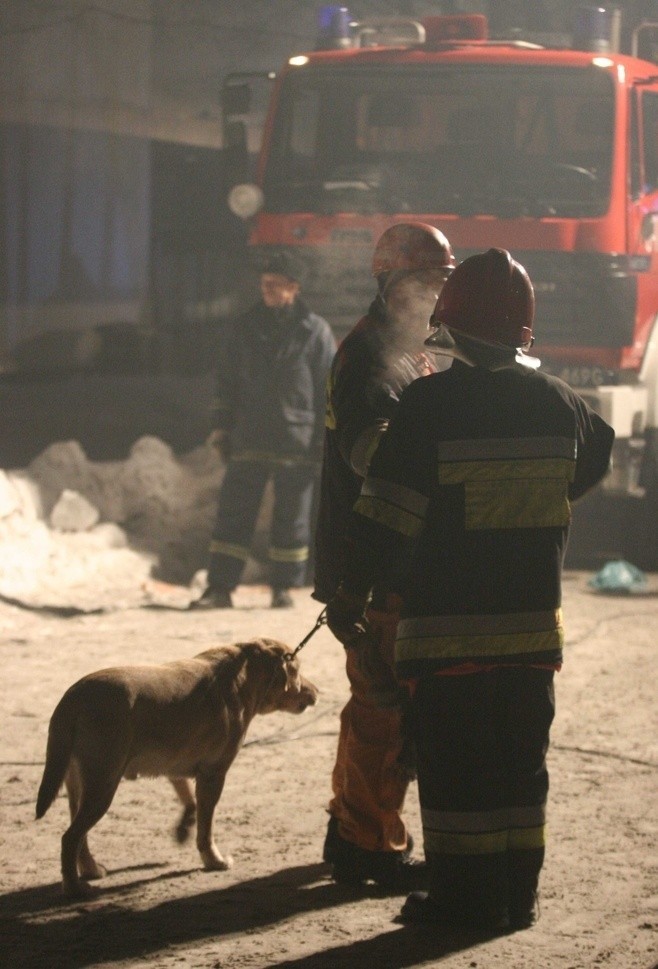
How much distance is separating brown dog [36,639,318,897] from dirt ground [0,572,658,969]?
0.62 ft

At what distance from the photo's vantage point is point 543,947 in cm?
414

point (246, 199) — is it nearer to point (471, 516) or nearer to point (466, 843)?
point (471, 516)

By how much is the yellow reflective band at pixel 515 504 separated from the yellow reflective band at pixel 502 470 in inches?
0.6

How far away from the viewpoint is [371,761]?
4.54m

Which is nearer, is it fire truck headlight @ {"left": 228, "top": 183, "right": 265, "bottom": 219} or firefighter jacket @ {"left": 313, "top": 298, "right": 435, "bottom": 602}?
firefighter jacket @ {"left": 313, "top": 298, "right": 435, "bottom": 602}

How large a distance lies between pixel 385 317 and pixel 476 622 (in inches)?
39.8

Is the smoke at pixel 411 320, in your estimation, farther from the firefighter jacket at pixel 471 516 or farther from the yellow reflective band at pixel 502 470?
the yellow reflective band at pixel 502 470

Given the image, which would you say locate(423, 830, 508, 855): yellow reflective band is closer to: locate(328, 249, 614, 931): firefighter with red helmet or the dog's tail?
locate(328, 249, 614, 931): firefighter with red helmet

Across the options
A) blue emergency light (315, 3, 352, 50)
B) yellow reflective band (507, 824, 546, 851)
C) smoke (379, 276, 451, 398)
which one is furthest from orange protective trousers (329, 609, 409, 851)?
blue emergency light (315, 3, 352, 50)

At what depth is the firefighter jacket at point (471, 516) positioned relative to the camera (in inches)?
161

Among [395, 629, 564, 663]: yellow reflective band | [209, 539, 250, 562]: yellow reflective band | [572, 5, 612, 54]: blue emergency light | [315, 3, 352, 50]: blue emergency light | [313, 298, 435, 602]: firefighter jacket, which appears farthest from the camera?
[315, 3, 352, 50]: blue emergency light

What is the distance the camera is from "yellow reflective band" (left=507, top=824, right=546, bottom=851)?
420 centimetres

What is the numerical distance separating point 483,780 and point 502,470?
775 mm

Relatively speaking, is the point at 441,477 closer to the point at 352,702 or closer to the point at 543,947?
the point at 352,702
